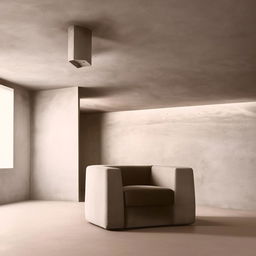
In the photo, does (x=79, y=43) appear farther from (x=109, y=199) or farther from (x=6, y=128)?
(x=6, y=128)

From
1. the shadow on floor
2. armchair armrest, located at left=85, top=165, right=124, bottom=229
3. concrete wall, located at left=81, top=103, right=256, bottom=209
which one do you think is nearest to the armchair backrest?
armchair armrest, located at left=85, top=165, right=124, bottom=229

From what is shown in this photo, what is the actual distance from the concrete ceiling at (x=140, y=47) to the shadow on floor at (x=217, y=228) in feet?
6.84

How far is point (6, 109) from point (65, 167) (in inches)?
61.0

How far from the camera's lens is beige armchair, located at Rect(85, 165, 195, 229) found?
3975 millimetres

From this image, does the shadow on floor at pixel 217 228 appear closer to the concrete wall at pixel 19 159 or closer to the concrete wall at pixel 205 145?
the concrete wall at pixel 205 145

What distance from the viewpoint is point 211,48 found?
171 inches

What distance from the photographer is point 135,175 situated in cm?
487

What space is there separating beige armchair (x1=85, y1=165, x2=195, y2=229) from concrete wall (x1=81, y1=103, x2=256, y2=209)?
3483 millimetres

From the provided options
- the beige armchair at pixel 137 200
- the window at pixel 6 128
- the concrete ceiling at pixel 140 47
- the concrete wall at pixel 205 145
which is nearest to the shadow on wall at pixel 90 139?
the concrete wall at pixel 205 145

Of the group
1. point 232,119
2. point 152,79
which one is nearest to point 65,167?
point 152,79

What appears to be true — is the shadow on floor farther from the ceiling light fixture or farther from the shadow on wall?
the shadow on wall

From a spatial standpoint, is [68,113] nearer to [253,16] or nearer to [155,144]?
[155,144]

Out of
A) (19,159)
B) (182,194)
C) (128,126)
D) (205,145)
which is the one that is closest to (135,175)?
(182,194)

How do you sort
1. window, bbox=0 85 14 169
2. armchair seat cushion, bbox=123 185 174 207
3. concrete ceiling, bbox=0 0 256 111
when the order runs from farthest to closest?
window, bbox=0 85 14 169 < armchair seat cushion, bbox=123 185 174 207 < concrete ceiling, bbox=0 0 256 111
